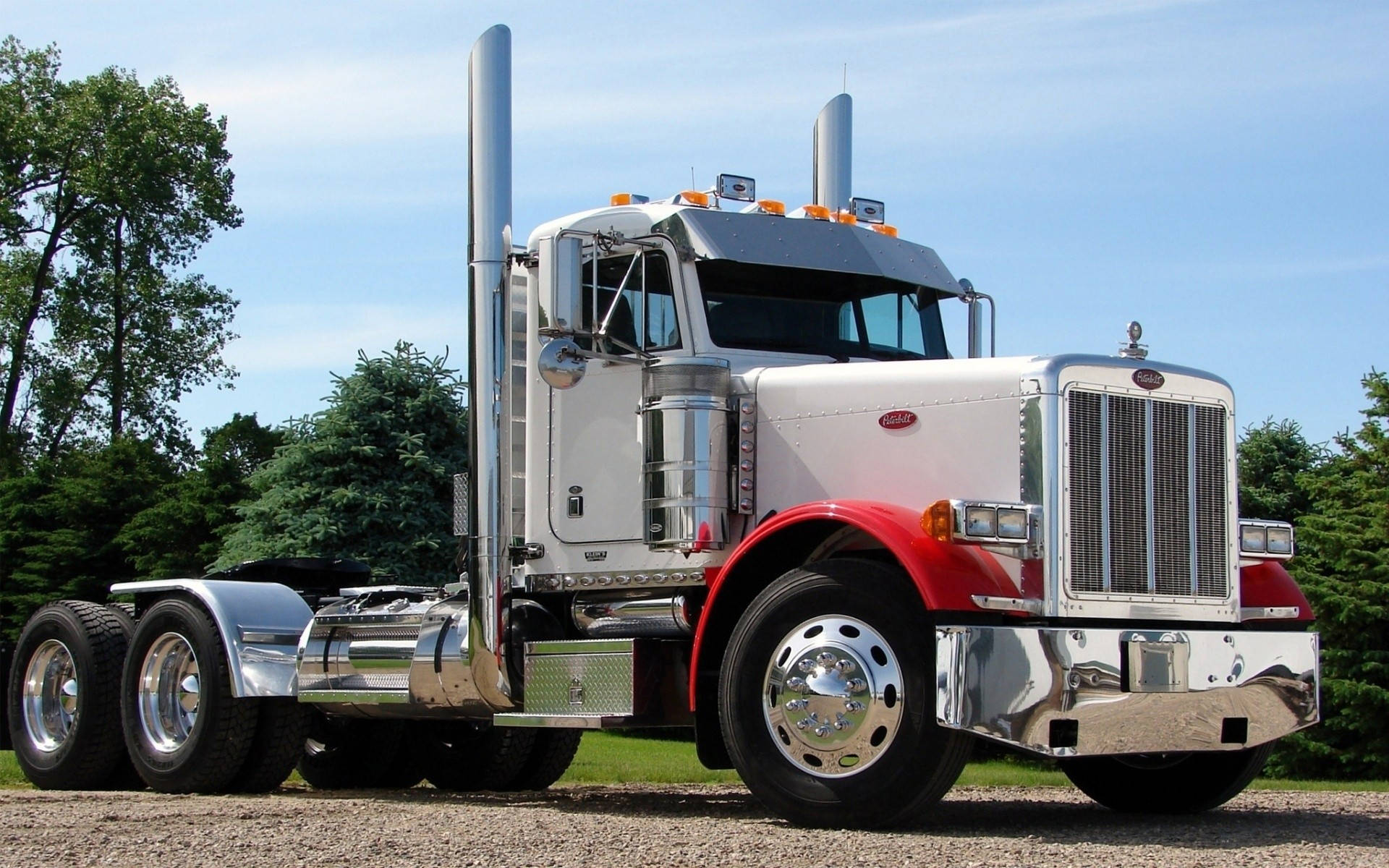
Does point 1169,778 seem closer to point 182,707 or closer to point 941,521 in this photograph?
point 941,521

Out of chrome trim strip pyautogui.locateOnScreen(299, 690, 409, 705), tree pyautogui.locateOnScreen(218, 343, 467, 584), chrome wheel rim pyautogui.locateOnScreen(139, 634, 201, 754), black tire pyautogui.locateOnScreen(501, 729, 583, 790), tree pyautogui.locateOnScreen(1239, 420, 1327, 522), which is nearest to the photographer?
chrome trim strip pyautogui.locateOnScreen(299, 690, 409, 705)

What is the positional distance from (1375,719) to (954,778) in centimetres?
1611

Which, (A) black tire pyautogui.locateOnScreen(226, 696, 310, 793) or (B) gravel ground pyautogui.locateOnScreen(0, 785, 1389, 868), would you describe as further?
(A) black tire pyautogui.locateOnScreen(226, 696, 310, 793)

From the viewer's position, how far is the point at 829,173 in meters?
12.2

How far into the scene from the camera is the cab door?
943 centimetres

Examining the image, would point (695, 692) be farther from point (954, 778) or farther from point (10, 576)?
point (10, 576)

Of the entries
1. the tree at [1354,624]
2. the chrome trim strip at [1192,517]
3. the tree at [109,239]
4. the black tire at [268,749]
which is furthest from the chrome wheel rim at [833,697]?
the tree at [109,239]

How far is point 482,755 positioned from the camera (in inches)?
484

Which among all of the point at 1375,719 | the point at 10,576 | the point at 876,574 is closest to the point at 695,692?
the point at 876,574

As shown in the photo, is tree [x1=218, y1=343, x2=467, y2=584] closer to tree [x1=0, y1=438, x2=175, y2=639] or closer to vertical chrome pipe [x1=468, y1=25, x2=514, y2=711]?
vertical chrome pipe [x1=468, y1=25, x2=514, y2=711]

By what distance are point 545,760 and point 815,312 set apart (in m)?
4.32

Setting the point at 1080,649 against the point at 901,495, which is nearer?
the point at 1080,649

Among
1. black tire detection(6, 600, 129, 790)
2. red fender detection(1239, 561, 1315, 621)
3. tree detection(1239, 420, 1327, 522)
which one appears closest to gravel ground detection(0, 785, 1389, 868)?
red fender detection(1239, 561, 1315, 621)

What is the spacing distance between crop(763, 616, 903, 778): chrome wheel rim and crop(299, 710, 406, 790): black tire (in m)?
5.21
